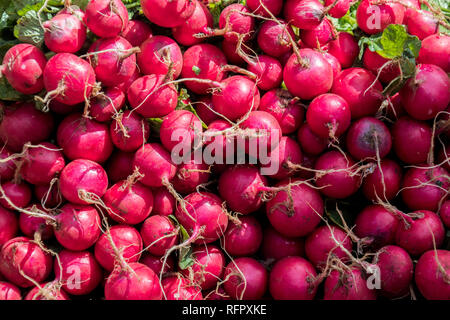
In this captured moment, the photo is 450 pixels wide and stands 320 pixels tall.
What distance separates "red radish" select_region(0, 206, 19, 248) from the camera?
6.15ft

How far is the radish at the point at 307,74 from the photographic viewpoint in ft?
6.51

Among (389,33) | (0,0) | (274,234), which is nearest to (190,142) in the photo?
(274,234)

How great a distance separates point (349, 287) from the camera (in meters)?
1.80

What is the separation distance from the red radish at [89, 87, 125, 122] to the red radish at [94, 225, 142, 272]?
528 millimetres

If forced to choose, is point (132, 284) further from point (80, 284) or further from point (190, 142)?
point (190, 142)

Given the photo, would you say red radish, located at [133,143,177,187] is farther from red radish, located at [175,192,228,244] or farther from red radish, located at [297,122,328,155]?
red radish, located at [297,122,328,155]

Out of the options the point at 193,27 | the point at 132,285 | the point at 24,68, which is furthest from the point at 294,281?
the point at 24,68

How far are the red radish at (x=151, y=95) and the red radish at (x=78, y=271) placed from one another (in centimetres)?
72

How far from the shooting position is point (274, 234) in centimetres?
212

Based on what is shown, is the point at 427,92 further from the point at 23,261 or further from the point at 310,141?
the point at 23,261

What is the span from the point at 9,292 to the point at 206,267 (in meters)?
0.88

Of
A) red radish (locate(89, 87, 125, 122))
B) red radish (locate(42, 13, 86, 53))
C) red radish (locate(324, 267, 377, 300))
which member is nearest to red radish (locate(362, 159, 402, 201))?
red radish (locate(324, 267, 377, 300))

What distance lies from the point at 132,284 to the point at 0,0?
1.82 m

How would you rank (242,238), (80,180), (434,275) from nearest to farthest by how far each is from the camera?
1. (434,275)
2. (80,180)
3. (242,238)
